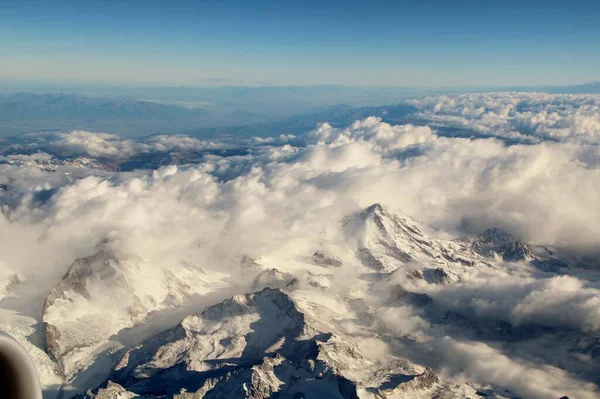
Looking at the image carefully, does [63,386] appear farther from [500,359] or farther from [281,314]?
[500,359]

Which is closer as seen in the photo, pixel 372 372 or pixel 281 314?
pixel 372 372

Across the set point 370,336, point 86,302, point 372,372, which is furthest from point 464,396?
point 86,302

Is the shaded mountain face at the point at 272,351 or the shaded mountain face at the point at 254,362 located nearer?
the shaded mountain face at the point at 254,362

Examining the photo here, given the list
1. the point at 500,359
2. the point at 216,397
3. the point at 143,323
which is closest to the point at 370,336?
the point at 500,359

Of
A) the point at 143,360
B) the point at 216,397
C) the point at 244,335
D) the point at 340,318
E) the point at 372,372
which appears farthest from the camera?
the point at 340,318

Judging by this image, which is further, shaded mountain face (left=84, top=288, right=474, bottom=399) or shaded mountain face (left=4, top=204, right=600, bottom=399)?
shaded mountain face (left=4, top=204, right=600, bottom=399)

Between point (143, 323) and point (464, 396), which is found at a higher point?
point (464, 396)

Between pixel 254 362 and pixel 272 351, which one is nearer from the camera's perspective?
pixel 254 362

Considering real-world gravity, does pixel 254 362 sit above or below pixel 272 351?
below

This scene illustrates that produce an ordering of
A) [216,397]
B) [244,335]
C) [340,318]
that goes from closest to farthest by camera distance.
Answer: [216,397]
[244,335]
[340,318]
